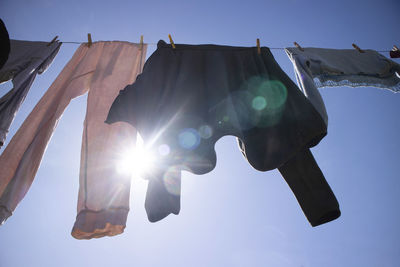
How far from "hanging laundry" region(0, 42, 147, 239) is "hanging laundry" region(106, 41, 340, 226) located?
21cm

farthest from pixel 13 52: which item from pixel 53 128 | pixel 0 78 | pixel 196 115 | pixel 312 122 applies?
pixel 312 122

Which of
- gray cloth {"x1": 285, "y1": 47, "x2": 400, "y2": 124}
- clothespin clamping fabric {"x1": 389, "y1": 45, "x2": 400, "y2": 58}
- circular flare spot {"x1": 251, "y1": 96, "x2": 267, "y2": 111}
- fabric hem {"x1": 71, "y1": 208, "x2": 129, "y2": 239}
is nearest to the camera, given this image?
fabric hem {"x1": 71, "y1": 208, "x2": 129, "y2": 239}

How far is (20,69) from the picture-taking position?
1594mm

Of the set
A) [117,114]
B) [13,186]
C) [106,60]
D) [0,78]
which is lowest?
[13,186]

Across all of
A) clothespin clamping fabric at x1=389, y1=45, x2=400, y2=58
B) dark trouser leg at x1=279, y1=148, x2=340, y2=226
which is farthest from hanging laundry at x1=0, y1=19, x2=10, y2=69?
clothespin clamping fabric at x1=389, y1=45, x2=400, y2=58

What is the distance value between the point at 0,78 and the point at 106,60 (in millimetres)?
615

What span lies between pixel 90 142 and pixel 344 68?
168cm

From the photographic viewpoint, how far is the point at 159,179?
920mm

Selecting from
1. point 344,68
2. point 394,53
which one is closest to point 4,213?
point 344,68

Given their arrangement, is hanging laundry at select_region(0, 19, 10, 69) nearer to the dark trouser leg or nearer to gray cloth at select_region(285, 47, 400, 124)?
the dark trouser leg

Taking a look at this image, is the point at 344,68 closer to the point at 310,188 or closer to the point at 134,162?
the point at 310,188

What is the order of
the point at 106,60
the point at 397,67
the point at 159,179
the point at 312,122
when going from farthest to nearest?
the point at 397,67
the point at 106,60
the point at 312,122
the point at 159,179

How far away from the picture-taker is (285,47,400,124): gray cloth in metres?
1.67

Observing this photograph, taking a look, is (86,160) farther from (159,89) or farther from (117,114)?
(159,89)
